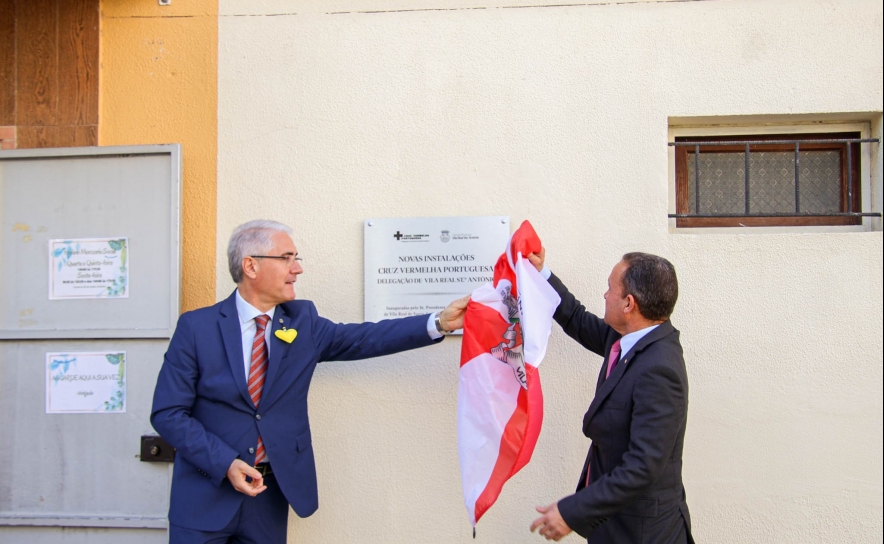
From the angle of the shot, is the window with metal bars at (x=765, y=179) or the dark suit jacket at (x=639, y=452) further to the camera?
the window with metal bars at (x=765, y=179)

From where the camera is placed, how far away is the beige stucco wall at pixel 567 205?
287 centimetres

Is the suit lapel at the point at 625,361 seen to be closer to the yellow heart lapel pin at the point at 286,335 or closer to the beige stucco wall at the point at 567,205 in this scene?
the beige stucco wall at the point at 567,205

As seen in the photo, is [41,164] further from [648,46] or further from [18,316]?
[648,46]

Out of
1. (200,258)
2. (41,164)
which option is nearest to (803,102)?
(200,258)

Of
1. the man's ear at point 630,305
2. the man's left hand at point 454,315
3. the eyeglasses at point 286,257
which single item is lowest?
the man's left hand at point 454,315

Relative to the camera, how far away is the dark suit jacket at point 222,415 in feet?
7.77

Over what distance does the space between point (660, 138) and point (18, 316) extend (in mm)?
3214

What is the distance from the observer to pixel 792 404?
9.40 feet

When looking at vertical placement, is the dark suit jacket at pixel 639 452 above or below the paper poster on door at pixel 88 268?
below

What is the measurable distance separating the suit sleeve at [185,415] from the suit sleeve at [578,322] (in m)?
1.43

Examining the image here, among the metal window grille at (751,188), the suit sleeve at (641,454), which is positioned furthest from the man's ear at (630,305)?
the metal window grille at (751,188)

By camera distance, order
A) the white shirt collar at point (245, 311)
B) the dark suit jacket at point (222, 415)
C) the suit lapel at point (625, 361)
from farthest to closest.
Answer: the white shirt collar at point (245, 311), the dark suit jacket at point (222, 415), the suit lapel at point (625, 361)

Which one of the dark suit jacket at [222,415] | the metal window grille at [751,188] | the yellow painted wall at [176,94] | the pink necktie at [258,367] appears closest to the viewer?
the dark suit jacket at [222,415]

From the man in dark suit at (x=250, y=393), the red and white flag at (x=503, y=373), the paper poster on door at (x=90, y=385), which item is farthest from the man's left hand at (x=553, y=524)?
the paper poster on door at (x=90, y=385)
